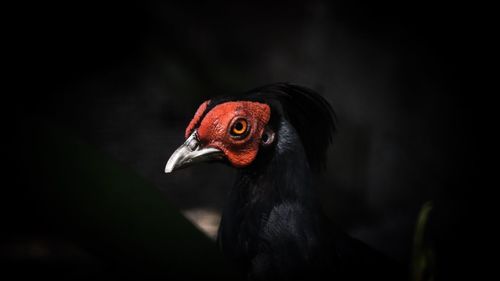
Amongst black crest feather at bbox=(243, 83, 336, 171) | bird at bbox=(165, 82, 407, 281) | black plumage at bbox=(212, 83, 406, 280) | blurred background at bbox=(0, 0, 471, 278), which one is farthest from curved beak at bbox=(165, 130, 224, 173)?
blurred background at bbox=(0, 0, 471, 278)

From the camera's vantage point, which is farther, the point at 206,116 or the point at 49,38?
the point at 49,38

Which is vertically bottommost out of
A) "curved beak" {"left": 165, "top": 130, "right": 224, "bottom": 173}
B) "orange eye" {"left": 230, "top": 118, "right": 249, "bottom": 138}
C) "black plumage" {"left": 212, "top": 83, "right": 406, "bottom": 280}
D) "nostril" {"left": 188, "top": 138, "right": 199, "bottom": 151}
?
"black plumage" {"left": 212, "top": 83, "right": 406, "bottom": 280}

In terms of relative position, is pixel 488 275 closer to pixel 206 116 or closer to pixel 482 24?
pixel 482 24

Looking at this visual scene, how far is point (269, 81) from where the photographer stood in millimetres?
3578

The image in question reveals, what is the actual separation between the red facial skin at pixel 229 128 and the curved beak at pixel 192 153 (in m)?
0.02

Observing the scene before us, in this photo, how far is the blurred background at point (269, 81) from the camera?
2445 mm

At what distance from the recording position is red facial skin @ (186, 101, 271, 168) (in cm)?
126

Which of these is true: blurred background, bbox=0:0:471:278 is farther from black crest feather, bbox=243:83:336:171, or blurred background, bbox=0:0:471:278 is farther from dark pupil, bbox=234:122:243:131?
dark pupil, bbox=234:122:243:131

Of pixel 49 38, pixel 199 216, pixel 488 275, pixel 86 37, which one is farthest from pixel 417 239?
pixel 86 37

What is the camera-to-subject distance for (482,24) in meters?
2.21

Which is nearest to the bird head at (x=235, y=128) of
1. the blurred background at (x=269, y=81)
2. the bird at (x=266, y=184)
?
the bird at (x=266, y=184)

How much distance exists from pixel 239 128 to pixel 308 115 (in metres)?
0.29

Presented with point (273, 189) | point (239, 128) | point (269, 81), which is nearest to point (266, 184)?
point (273, 189)

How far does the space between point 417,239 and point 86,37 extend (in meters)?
3.72
